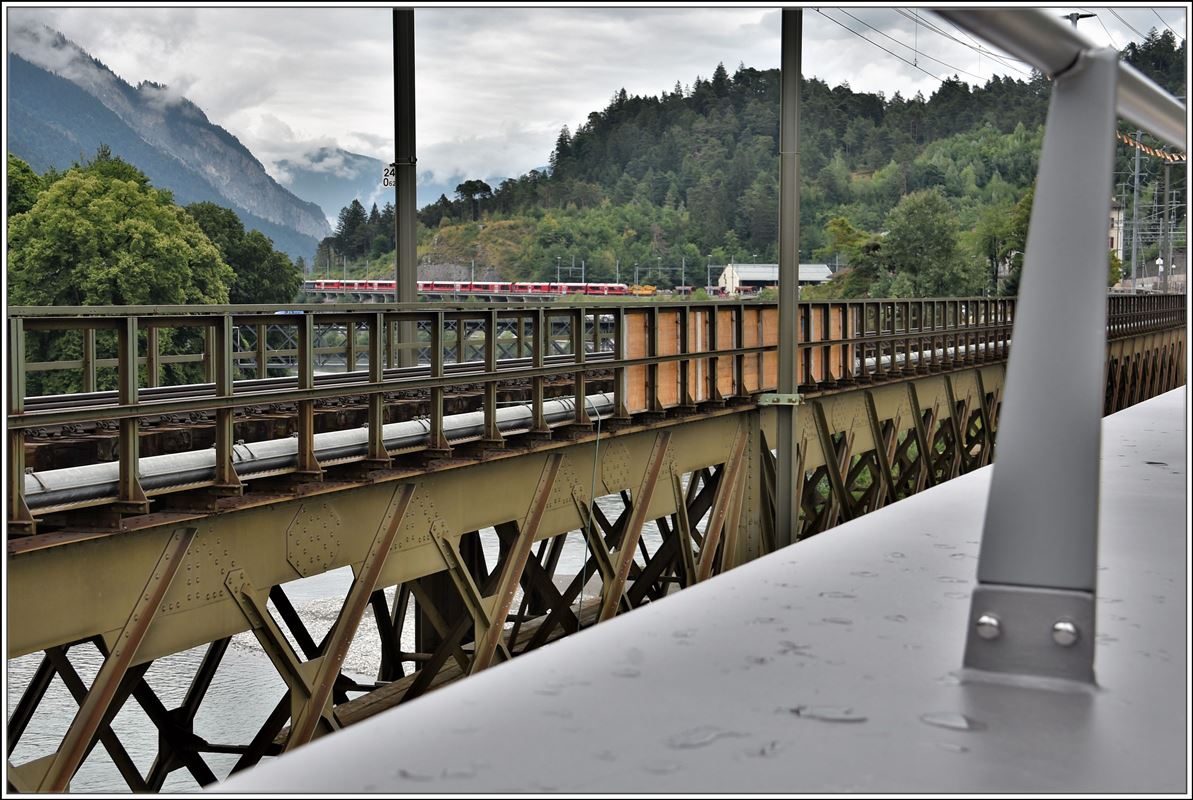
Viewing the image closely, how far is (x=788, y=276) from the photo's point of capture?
15258 mm

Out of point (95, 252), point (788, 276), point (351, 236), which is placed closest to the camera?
point (788, 276)

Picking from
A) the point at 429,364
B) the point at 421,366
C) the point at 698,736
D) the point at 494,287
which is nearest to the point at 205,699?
the point at 429,364

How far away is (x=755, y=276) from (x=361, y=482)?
4368 inches

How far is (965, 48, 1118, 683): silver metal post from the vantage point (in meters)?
1.94

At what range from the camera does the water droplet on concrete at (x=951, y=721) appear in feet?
5.75

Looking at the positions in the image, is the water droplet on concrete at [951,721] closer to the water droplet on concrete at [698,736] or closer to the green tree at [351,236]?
the water droplet on concrete at [698,736]

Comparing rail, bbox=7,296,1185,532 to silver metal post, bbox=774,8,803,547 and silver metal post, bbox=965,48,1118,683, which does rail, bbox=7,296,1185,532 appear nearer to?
silver metal post, bbox=774,8,803,547

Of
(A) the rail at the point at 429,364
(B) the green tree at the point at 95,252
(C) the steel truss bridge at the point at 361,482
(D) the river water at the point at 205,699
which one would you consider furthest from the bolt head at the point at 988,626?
(B) the green tree at the point at 95,252

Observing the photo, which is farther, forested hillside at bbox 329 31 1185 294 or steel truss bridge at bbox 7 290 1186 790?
forested hillside at bbox 329 31 1185 294

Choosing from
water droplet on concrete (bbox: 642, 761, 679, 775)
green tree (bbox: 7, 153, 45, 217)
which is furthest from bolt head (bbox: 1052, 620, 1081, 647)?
green tree (bbox: 7, 153, 45, 217)

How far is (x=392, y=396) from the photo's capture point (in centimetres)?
1432

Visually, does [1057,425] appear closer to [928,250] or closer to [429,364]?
[429,364]

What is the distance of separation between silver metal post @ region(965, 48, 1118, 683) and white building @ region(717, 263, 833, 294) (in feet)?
372

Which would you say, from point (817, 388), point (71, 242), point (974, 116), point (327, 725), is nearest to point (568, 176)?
point (974, 116)
